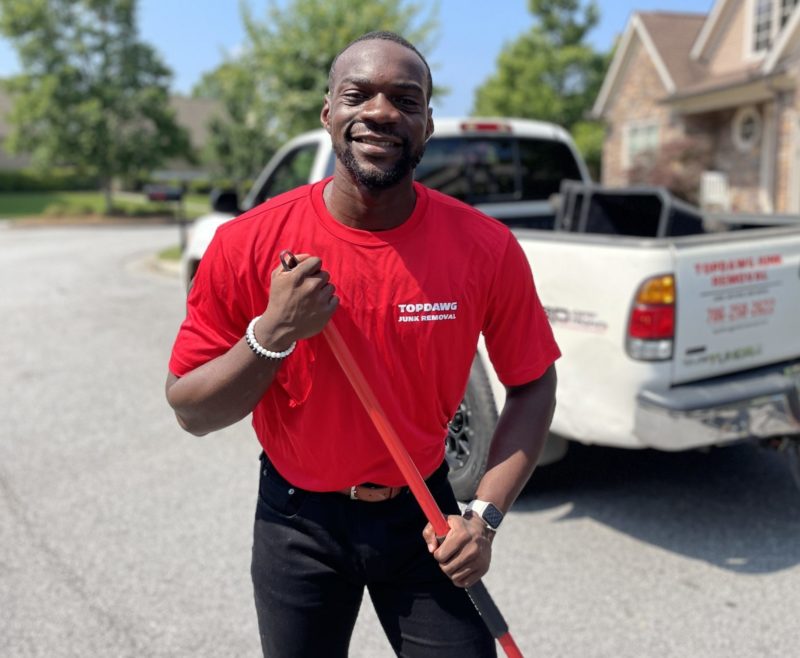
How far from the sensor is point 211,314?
176 cm

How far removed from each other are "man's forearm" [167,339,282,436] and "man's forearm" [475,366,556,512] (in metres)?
0.54

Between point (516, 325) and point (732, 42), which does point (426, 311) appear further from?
point (732, 42)

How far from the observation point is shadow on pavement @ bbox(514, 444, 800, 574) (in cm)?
385

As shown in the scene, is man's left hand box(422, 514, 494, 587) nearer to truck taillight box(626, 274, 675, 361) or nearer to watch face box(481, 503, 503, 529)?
watch face box(481, 503, 503, 529)

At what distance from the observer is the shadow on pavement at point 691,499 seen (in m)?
3.85

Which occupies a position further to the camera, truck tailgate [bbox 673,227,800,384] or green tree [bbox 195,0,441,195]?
green tree [bbox 195,0,441,195]

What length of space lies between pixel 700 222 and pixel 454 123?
173 cm

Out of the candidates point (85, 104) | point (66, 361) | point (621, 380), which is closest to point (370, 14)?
point (66, 361)

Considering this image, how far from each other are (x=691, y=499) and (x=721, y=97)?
17.9 meters

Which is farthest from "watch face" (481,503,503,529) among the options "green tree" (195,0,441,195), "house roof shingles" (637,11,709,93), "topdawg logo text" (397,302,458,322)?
"house roof shingles" (637,11,709,93)

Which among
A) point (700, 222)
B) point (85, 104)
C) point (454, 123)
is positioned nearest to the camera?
point (700, 222)

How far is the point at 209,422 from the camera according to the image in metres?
1.76

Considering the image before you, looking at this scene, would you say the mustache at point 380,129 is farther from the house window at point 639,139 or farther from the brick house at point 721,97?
the house window at point 639,139

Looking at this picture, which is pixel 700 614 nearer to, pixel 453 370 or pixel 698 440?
pixel 698 440
